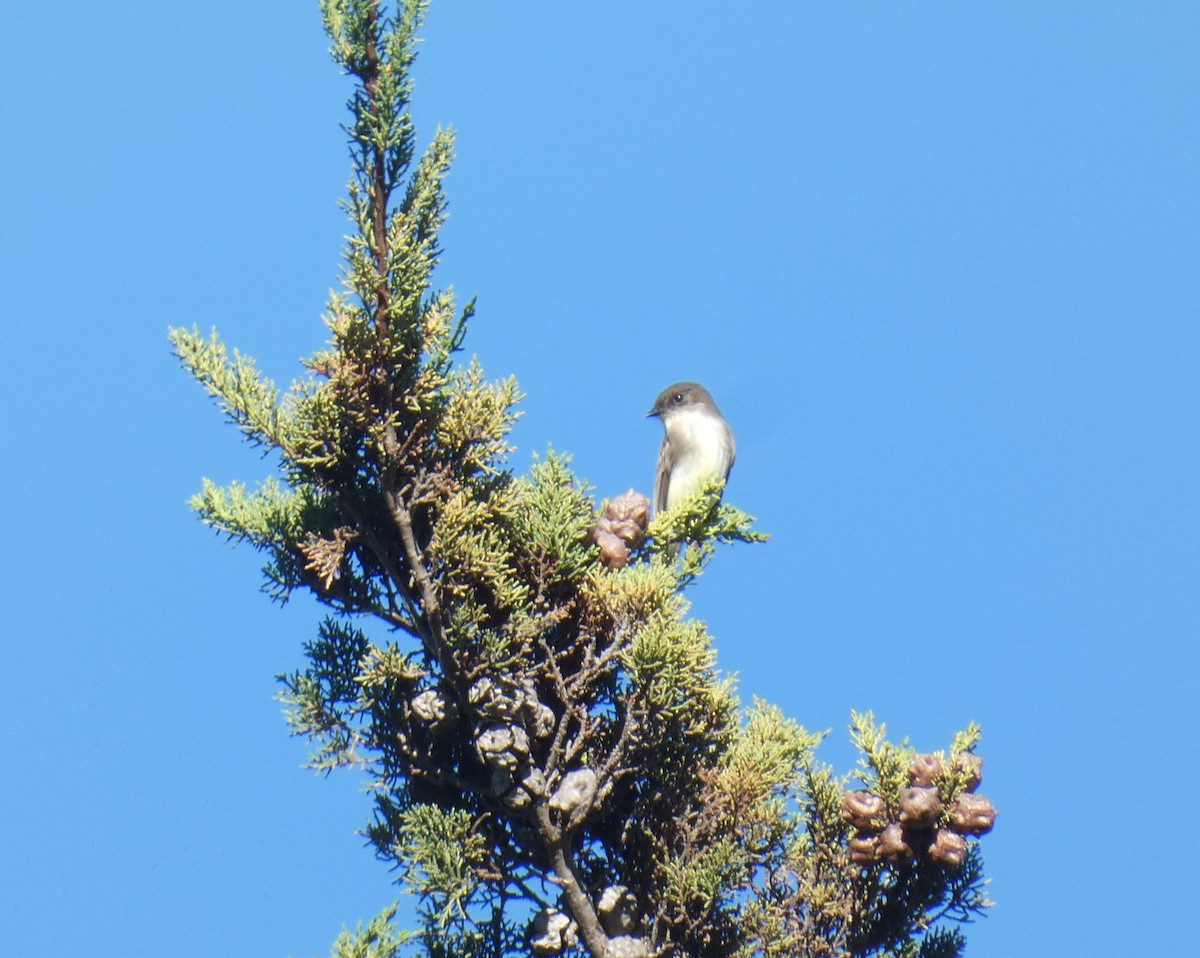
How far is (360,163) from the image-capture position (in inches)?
128

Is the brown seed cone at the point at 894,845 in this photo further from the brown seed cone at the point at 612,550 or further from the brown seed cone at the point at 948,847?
the brown seed cone at the point at 612,550

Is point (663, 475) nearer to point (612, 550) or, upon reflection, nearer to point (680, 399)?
point (680, 399)

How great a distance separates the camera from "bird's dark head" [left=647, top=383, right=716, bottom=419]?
362 inches

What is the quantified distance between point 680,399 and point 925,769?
235 inches

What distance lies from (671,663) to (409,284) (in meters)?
1.12

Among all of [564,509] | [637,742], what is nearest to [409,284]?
[564,509]

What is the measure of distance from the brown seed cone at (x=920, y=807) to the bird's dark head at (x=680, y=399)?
591 cm

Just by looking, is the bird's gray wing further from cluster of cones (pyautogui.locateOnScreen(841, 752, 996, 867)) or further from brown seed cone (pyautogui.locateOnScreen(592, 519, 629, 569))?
cluster of cones (pyautogui.locateOnScreen(841, 752, 996, 867))

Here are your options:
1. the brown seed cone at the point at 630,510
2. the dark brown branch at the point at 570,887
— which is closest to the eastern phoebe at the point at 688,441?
the brown seed cone at the point at 630,510

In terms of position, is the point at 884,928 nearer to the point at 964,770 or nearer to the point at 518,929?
the point at 964,770

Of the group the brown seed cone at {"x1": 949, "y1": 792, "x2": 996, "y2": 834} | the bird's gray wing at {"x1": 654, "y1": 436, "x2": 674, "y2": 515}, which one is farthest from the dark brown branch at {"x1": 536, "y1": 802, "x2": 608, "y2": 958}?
the bird's gray wing at {"x1": 654, "y1": 436, "x2": 674, "y2": 515}

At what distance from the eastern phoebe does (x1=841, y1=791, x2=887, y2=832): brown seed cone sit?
511cm

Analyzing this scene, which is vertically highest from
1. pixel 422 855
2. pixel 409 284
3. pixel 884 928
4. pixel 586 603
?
pixel 409 284

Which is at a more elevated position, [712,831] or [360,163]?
[360,163]
